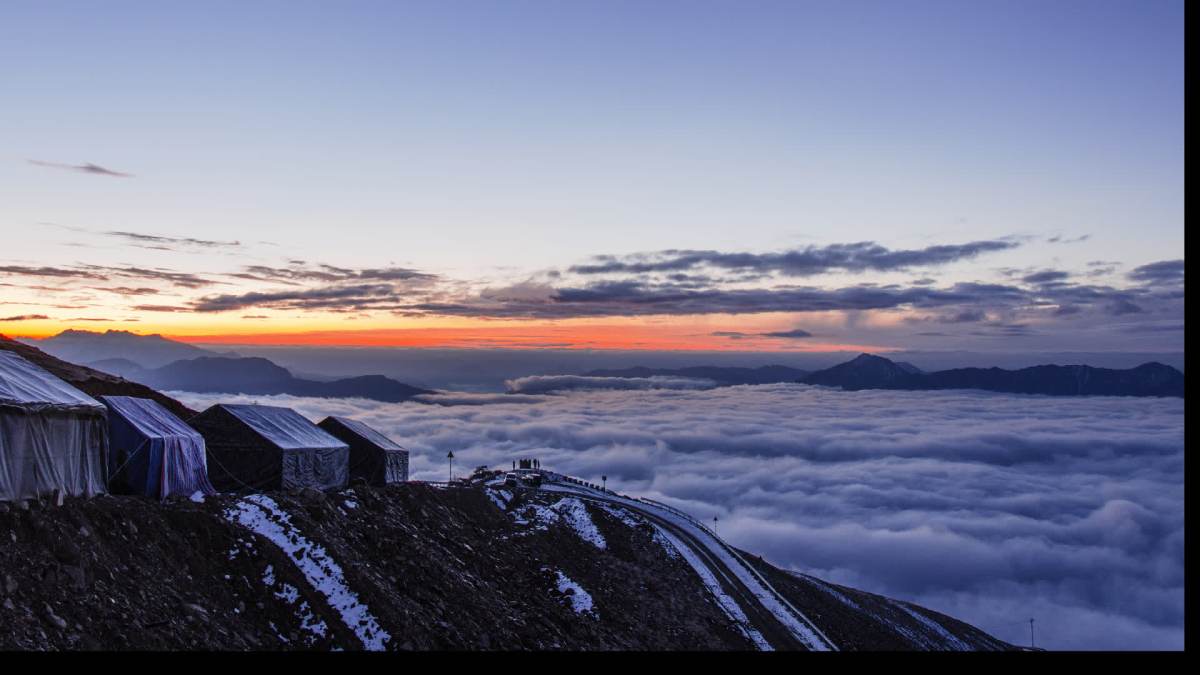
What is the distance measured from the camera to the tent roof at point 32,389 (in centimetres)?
2733

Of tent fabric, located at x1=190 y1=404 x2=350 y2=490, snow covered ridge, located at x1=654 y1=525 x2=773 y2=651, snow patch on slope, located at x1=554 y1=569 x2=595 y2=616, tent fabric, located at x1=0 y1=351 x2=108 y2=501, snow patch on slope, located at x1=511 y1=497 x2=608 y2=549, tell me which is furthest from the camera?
snow patch on slope, located at x1=511 y1=497 x2=608 y2=549

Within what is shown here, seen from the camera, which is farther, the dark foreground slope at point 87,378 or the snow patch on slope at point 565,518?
the snow patch on slope at point 565,518

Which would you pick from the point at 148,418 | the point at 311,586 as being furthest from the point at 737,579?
the point at 148,418

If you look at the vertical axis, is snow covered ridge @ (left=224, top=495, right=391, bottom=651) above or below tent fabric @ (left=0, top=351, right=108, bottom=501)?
below

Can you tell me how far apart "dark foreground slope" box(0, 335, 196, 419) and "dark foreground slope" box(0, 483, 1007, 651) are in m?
14.4

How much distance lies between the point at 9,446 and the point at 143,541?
14.2 feet

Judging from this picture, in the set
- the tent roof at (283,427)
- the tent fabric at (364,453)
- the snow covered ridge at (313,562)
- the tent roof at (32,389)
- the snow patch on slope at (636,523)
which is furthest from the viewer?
the snow patch on slope at (636,523)

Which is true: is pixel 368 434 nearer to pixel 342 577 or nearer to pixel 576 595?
pixel 576 595

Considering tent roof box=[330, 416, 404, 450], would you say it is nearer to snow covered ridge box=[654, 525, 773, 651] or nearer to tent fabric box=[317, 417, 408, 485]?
tent fabric box=[317, 417, 408, 485]

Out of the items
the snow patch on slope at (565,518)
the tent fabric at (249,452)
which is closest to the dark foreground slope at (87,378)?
the tent fabric at (249,452)

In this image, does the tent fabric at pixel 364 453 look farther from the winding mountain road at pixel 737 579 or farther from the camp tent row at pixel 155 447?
the winding mountain road at pixel 737 579

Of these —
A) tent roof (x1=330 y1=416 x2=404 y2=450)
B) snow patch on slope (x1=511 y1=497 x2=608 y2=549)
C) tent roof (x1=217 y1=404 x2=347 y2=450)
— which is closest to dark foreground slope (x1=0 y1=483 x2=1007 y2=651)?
snow patch on slope (x1=511 y1=497 x2=608 y2=549)

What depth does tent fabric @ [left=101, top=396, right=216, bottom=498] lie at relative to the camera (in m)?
32.5

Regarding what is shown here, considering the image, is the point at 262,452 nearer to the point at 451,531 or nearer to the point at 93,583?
the point at 451,531
